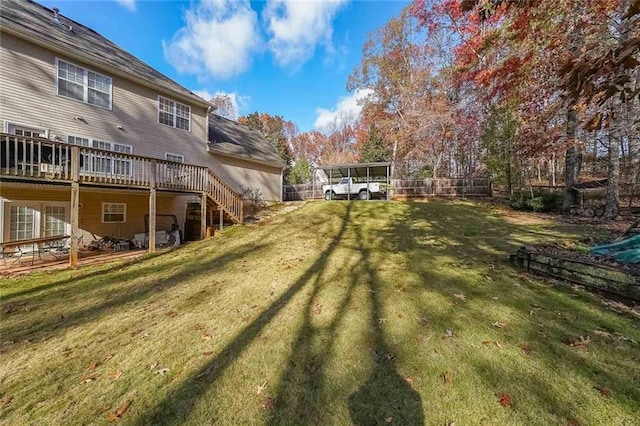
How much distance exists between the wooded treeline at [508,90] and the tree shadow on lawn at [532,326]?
232cm

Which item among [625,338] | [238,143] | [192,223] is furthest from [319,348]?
[238,143]

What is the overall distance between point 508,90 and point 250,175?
1428cm

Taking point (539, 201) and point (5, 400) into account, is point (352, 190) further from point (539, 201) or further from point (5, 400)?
point (5, 400)

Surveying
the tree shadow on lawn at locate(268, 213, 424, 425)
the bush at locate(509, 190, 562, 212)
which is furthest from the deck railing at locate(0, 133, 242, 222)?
the bush at locate(509, 190, 562, 212)

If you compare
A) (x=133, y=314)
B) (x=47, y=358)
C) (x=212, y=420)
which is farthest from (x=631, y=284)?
(x=47, y=358)

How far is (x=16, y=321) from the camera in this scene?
4504mm

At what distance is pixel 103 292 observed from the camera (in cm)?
570

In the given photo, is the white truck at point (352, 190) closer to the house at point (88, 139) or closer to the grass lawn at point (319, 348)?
the house at point (88, 139)

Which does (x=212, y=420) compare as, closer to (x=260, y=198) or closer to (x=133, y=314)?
(x=133, y=314)

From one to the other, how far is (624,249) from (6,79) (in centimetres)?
1601

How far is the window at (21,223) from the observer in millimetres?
9180

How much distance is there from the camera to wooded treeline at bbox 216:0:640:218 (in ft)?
11.1

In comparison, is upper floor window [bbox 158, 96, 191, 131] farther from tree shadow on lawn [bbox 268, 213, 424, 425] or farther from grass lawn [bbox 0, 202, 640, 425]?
tree shadow on lawn [bbox 268, 213, 424, 425]

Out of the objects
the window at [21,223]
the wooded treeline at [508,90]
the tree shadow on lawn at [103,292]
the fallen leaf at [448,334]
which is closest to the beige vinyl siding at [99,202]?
the window at [21,223]
